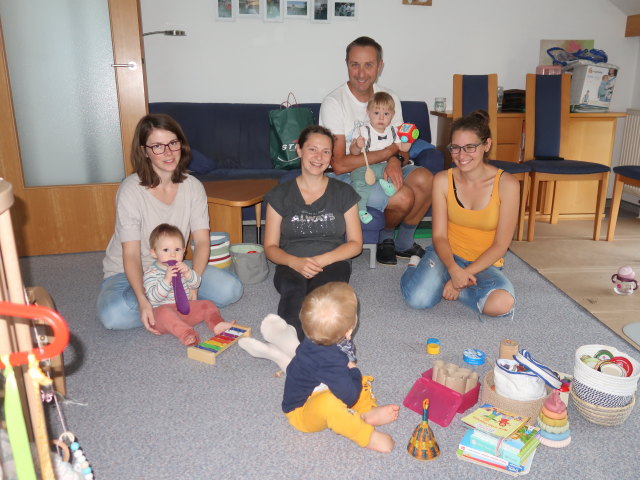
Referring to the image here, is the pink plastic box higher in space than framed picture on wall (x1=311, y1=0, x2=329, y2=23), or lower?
lower

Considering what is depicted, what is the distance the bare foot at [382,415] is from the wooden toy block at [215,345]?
705mm

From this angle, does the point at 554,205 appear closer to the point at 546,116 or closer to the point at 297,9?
the point at 546,116

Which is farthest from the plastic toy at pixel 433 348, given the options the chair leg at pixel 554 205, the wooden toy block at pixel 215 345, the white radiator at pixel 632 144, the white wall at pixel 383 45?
the white radiator at pixel 632 144

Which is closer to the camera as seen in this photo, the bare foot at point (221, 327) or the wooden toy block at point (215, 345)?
the wooden toy block at point (215, 345)

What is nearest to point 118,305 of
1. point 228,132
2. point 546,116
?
point 228,132

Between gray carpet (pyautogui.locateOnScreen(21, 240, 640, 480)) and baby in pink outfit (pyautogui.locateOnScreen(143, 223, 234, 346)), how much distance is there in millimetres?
87

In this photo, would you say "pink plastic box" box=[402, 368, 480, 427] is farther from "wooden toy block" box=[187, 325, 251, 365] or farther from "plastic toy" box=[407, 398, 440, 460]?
"wooden toy block" box=[187, 325, 251, 365]

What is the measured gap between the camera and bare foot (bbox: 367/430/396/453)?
5.39 feet

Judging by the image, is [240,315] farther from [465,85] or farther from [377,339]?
[465,85]

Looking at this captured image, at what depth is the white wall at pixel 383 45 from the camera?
14.1 feet

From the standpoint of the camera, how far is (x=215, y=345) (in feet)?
7.23

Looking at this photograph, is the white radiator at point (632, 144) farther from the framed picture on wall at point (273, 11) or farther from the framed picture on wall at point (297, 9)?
the framed picture on wall at point (273, 11)

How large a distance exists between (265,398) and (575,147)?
353 centimetres

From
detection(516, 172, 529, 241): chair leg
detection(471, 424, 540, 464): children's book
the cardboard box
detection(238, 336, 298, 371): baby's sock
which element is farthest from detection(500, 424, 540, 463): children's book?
the cardboard box
